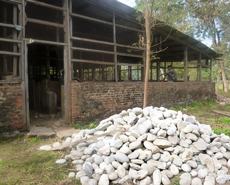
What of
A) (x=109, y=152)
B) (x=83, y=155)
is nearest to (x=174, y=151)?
(x=109, y=152)

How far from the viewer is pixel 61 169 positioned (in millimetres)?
3715

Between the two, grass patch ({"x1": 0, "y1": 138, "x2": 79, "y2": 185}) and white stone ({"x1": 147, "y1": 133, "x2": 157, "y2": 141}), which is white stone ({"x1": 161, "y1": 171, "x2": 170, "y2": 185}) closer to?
white stone ({"x1": 147, "y1": 133, "x2": 157, "y2": 141})

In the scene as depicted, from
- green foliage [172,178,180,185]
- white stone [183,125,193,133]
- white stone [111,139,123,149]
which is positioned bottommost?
green foliage [172,178,180,185]

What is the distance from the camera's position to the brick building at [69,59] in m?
5.48

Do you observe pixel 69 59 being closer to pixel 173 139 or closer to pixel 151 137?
pixel 151 137

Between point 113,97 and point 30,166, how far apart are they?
4456 mm

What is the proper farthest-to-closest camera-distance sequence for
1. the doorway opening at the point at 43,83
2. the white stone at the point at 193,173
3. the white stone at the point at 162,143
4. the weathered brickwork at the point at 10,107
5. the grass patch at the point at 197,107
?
the grass patch at the point at 197,107 < the doorway opening at the point at 43,83 < the weathered brickwork at the point at 10,107 < the white stone at the point at 162,143 < the white stone at the point at 193,173

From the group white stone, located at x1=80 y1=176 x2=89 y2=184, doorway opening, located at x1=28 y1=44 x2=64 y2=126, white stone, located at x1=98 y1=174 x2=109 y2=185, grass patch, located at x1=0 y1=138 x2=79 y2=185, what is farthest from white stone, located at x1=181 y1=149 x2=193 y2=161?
doorway opening, located at x1=28 y1=44 x2=64 y2=126

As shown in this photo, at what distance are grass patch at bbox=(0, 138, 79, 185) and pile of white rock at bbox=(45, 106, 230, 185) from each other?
312 mm

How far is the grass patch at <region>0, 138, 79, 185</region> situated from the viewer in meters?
3.33

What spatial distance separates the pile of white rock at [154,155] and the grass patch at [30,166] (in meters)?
0.31

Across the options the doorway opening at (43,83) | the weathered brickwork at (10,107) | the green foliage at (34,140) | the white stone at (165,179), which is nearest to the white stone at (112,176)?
the white stone at (165,179)

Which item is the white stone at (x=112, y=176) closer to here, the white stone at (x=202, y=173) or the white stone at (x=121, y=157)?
the white stone at (x=121, y=157)

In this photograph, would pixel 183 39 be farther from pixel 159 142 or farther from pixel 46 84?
pixel 159 142
